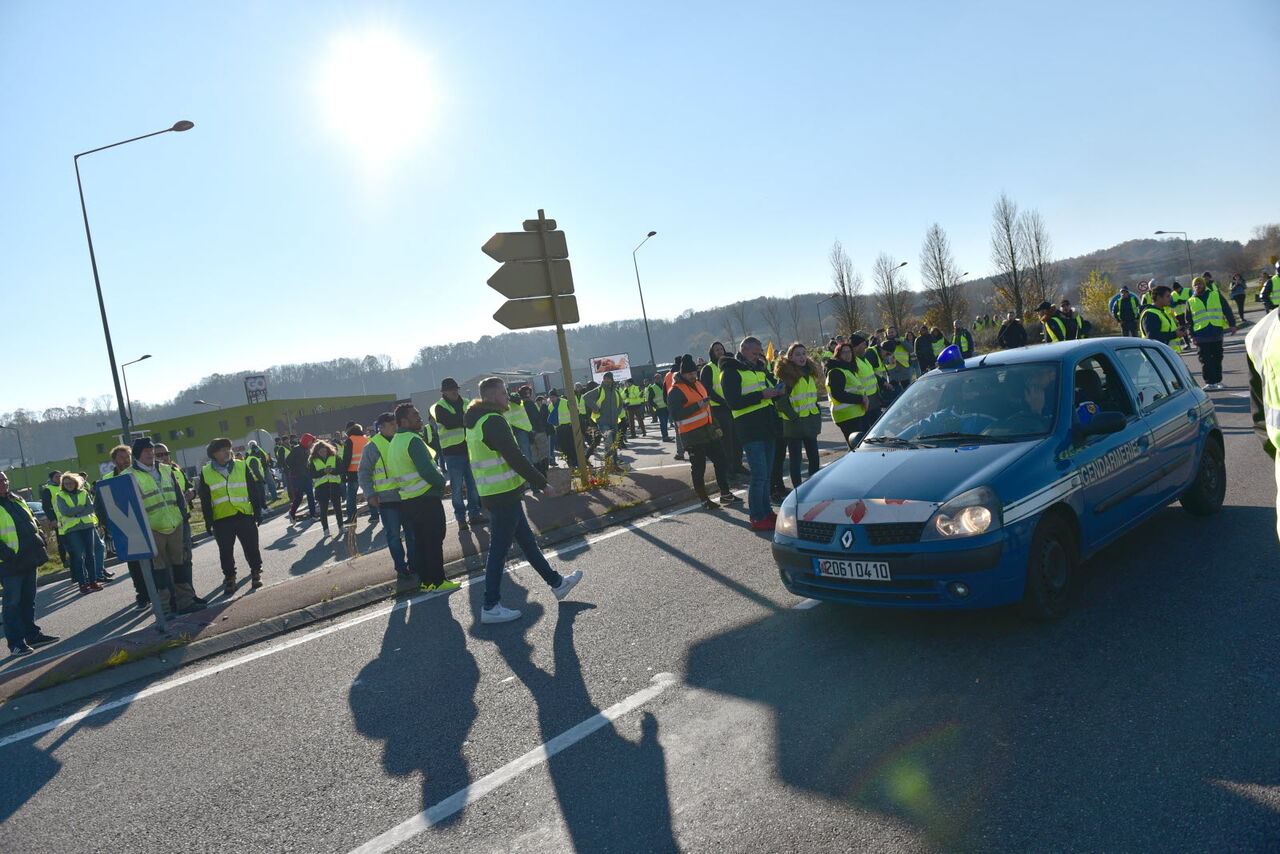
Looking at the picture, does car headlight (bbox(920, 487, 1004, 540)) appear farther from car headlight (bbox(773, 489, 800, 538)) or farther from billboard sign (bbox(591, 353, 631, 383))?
billboard sign (bbox(591, 353, 631, 383))

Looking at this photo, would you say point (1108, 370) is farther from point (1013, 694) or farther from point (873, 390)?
point (873, 390)

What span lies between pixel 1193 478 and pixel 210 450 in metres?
9.36

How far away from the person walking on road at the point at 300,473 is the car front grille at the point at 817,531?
15008mm

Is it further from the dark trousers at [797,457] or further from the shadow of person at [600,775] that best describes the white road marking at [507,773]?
the dark trousers at [797,457]

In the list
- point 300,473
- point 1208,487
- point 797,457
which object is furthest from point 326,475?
point 1208,487

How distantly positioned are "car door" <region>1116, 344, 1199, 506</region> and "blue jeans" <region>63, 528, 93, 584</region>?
14.5m

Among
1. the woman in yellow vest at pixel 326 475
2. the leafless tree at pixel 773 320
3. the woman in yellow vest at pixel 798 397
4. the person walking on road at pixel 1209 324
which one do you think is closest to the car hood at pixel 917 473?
the woman in yellow vest at pixel 798 397

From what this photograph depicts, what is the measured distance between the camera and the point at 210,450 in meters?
9.14

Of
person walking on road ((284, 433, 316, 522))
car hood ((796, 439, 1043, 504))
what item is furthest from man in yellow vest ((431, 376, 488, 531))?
person walking on road ((284, 433, 316, 522))

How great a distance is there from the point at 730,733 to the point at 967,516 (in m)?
1.72

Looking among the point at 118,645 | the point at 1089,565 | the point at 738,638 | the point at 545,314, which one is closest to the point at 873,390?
the point at 545,314

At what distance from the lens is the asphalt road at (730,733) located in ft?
9.93

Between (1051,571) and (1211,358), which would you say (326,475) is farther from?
(1211,358)

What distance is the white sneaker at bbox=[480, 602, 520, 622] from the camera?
634 cm
